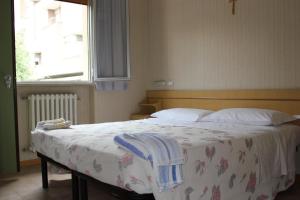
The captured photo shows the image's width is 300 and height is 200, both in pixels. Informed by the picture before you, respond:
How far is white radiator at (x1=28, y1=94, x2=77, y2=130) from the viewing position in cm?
395

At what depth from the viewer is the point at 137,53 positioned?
4859 millimetres

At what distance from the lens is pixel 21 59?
162 inches

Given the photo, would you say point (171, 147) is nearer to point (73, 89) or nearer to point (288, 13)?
point (288, 13)

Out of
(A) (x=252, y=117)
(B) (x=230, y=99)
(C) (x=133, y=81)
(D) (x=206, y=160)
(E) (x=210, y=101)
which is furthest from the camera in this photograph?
(C) (x=133, y=81)

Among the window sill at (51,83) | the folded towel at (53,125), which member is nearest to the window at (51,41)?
the window sill at (51,83)

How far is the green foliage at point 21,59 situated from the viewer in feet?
13.3

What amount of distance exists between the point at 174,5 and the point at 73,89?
1.82 metres

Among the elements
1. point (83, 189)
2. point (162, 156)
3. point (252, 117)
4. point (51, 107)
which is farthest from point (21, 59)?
point (162, 156)

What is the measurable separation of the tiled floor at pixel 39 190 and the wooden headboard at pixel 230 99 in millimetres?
796

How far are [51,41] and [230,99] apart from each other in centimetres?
250

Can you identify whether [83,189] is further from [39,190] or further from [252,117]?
[252,117]

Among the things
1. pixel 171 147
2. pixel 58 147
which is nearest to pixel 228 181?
pixel 171 147

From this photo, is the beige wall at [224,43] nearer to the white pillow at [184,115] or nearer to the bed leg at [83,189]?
the white pillow at [184,115]

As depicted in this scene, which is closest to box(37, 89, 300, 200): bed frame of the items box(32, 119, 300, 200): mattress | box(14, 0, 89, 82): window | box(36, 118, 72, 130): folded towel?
box(32, 119, 300, 200): mattress
